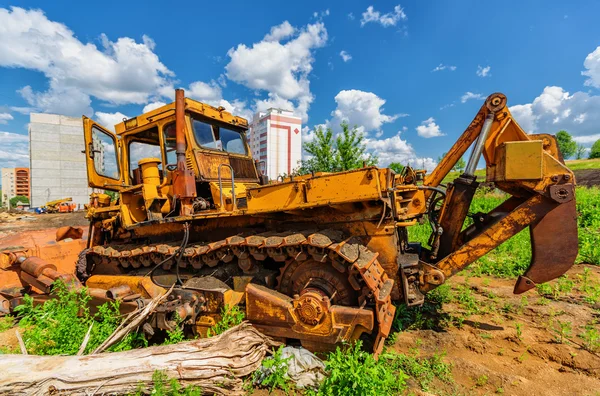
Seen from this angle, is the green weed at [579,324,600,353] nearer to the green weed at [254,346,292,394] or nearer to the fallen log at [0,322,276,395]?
the green weed at [254,346,292,394]

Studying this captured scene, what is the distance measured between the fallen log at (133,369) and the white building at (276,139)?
53.5 metres

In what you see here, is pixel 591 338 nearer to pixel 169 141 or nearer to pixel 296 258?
pixel 296 258

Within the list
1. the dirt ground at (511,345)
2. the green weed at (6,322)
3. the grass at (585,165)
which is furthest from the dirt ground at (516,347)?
the grass at (585,165)

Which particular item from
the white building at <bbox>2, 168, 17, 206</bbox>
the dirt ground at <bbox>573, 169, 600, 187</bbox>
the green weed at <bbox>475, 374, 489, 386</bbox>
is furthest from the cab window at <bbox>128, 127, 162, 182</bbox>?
the white building at <bbox>2, 168, 17, 206</bbox>

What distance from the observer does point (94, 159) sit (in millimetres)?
5711

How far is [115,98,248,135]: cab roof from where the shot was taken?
5.05 metres

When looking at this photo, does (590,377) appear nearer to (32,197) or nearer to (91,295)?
(91,295)

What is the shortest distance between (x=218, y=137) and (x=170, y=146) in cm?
82

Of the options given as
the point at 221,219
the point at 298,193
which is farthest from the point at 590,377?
the point at 221,219

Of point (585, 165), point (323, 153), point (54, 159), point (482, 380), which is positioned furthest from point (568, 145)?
point (54, 159)

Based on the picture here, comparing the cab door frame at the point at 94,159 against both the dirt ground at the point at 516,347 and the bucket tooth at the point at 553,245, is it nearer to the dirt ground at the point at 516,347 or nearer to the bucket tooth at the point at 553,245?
the dirt ground at the point at 516,347

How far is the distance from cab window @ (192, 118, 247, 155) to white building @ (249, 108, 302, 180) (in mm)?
50572

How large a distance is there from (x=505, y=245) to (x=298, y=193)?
8.02 m

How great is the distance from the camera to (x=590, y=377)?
337 cm
